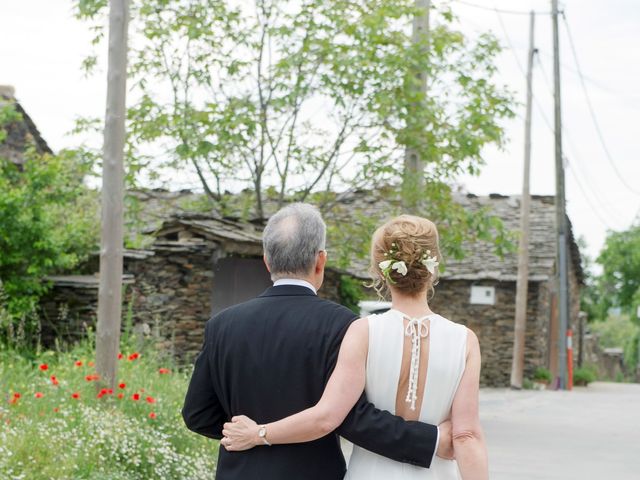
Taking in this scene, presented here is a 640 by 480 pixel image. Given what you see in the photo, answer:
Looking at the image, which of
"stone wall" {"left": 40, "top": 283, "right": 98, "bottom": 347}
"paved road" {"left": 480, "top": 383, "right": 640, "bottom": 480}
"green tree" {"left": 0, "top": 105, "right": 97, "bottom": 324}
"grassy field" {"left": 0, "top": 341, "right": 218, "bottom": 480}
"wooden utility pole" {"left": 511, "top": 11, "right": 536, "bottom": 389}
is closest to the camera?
"grassy field" {"left": 0, "top": 341, "right": 218, "bottom": 480}

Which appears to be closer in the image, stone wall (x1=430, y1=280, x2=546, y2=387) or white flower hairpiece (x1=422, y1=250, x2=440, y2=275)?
white flower hairpiece (x1=422, y1=250, x2=440, y2=275)

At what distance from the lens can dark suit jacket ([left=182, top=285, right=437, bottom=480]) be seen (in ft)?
11.9

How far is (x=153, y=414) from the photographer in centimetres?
810

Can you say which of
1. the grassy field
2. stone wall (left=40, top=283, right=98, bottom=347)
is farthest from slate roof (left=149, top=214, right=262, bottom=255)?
the grassy field

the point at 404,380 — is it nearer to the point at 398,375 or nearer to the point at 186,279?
the point at 398,375

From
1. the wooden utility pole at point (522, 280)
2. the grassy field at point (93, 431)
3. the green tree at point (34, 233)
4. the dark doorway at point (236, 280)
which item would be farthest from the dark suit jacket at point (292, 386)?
the wooden utility pole at point (522, 280)

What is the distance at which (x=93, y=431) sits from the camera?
752 centimetres

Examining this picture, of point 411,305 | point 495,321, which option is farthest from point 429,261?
point 495,321

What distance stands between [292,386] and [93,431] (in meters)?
4.25

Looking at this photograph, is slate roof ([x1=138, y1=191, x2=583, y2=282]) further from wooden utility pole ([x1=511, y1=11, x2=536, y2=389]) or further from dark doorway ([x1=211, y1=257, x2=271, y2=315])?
wooden utility pole ([x1=511, y1=11, x2=536, y2=389])

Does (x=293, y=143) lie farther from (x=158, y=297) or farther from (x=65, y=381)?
(x=65, y=381)

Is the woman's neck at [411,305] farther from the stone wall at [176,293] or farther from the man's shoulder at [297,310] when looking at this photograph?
the stone wall at [176,293]

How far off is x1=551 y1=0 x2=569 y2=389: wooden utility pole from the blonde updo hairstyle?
22590mm

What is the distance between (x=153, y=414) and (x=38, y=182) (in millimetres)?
7133
